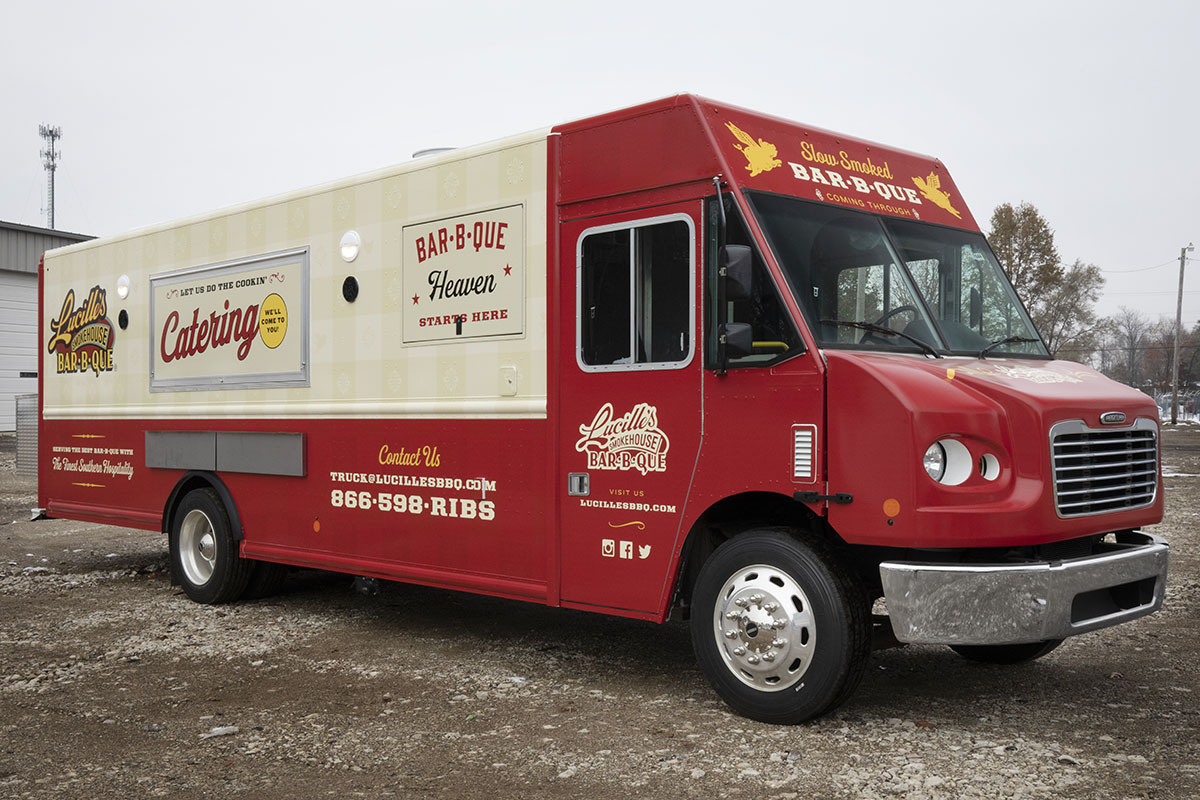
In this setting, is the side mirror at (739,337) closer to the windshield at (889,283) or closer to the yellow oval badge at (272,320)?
the windshield at (889,283)

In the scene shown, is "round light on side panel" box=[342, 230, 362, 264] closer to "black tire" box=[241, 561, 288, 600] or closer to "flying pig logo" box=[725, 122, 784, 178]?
"black tire" box=[241, 561, 288, 600]

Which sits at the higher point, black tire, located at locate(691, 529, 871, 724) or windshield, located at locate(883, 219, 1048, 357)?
windshield, located at locate(883, 219, 1048, 357)

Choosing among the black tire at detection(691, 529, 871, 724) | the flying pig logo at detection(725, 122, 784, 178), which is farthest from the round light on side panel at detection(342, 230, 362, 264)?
the black tire at detection(691, 529, 871, 724)

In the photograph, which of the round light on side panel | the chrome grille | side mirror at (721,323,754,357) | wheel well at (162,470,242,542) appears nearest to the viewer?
the chrome grille

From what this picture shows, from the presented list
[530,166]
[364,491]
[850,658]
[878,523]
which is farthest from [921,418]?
[364,491]

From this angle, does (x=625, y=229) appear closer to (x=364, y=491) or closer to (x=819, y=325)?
(x=819, y=325)

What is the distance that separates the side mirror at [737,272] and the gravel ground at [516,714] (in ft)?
6.69

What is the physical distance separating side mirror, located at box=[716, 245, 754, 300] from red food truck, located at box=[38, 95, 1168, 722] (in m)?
0.01

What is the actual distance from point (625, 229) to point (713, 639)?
217 centimetres

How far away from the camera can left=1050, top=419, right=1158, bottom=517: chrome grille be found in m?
5.23

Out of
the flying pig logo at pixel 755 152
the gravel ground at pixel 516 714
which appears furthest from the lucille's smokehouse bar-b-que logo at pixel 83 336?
the flying pig logo at pixel 755 152

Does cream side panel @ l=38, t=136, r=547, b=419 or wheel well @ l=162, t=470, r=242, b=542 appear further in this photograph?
wheel well @ l=162, t=470, r=242, b=542

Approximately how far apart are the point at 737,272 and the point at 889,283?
101 cm

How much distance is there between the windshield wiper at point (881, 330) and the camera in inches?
221
